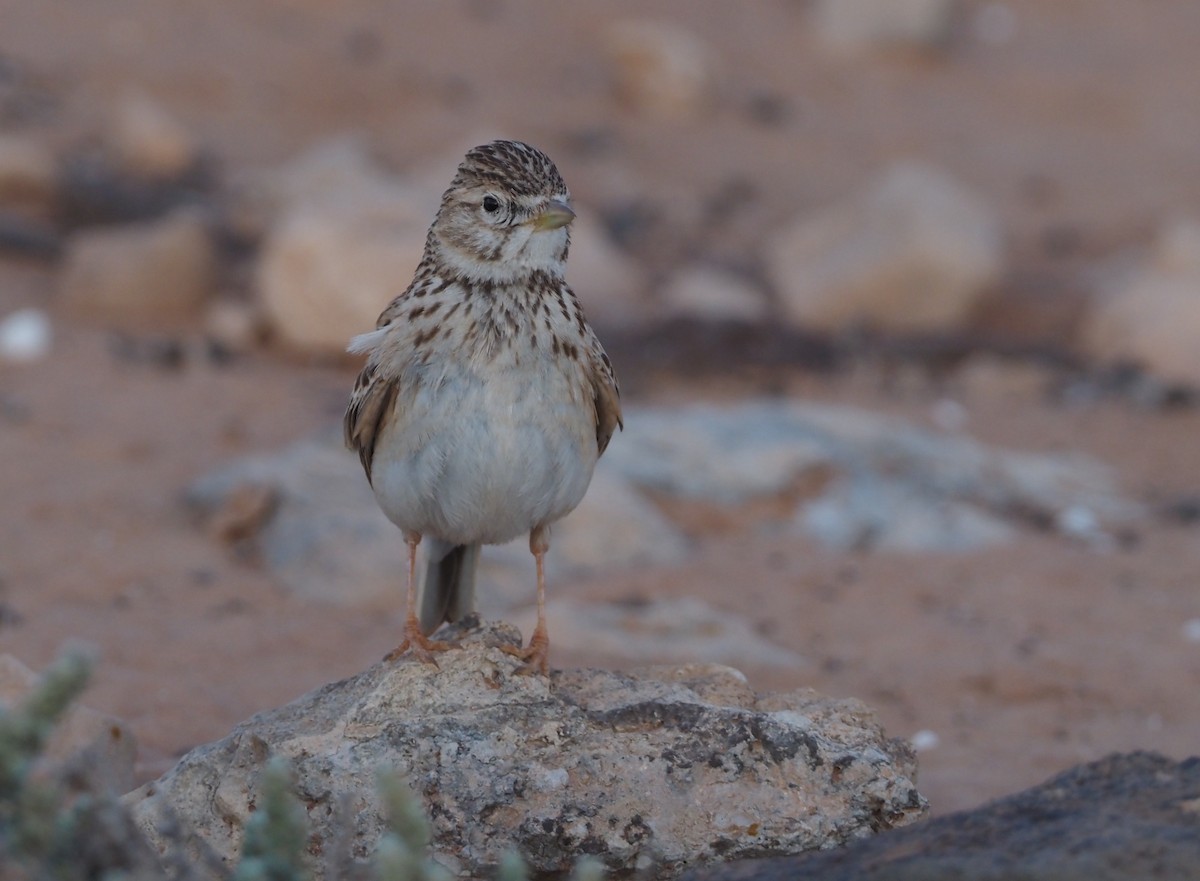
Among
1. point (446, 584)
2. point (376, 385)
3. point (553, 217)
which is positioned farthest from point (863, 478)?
point (376, 385)

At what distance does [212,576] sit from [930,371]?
23.4 feet

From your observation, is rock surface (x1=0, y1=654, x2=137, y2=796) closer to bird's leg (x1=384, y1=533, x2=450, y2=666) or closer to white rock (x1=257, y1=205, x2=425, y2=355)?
bird's leg (x1=384, y1=533, x2=450, y2=666)

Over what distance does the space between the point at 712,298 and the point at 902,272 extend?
1708 millimetres

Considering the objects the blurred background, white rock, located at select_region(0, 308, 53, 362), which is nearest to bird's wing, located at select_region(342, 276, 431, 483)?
the blurred background

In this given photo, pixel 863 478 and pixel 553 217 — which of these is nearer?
pixel 553 217

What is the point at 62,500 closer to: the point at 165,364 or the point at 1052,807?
the point at 165,364

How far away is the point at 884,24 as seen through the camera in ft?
71.3

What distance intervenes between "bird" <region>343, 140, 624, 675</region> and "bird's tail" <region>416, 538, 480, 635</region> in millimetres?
370

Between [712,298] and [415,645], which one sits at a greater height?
[712,298]

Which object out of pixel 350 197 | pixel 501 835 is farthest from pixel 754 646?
pixel 350 197

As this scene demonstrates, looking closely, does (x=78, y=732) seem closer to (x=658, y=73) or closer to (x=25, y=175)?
(x=25, y=175)

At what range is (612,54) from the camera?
20.2m

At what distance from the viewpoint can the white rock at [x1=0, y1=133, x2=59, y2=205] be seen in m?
15.5

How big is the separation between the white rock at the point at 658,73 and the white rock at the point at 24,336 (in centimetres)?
866
